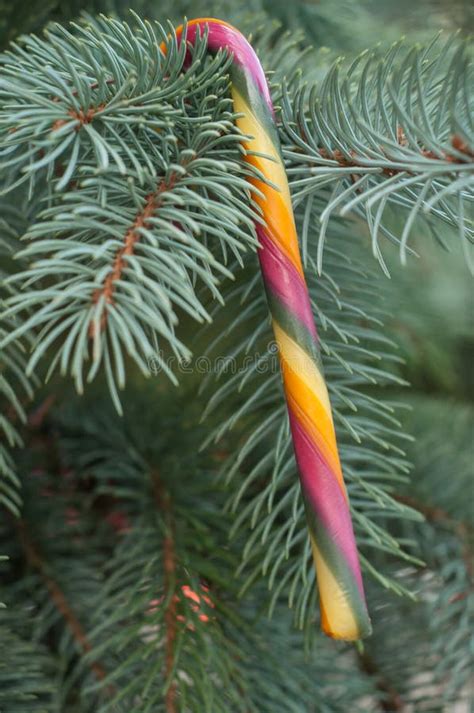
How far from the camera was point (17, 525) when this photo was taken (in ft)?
0.97

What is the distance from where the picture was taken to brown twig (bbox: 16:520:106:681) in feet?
0.87

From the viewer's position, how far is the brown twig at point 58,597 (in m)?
0.27

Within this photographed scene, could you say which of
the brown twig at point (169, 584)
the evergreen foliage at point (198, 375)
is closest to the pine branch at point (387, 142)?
the evergreen foliage at point (198, 375)

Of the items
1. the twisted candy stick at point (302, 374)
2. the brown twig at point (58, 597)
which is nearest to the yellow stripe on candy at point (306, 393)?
the twisted candy stick at point (302, 374)

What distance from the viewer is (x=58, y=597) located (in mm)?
278

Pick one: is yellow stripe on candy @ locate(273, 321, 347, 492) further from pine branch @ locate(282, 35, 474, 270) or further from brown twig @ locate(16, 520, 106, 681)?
brown twig @ locate(16, 520, 106, 681)

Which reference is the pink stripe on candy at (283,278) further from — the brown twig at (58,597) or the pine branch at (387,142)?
the brown twig at (58,597)

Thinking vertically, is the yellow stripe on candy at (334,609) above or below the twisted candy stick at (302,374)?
below

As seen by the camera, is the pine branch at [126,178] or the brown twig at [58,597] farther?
the brown twig at [58,597]

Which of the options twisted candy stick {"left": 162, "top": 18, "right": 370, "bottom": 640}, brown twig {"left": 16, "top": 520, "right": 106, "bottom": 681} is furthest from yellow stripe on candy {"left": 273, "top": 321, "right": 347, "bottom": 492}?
brown twig {"left": 16, "top": 520, "right": 106, "bottom": 681}

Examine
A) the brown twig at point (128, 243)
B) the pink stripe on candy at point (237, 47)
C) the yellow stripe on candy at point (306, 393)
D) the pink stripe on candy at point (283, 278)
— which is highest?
the pink stripe on candy at point (237, 47)

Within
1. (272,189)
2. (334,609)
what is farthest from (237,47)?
(334,609)

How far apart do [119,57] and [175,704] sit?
0.66 feet

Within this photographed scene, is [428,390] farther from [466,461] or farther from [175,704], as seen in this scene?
[175,704]
